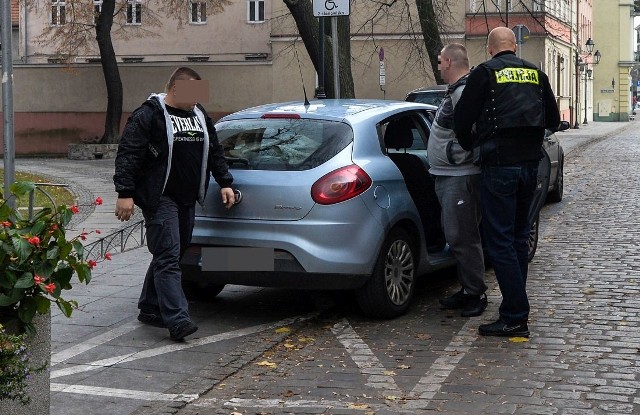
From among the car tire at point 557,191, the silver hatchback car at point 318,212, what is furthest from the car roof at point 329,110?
the car tire at point 557,191

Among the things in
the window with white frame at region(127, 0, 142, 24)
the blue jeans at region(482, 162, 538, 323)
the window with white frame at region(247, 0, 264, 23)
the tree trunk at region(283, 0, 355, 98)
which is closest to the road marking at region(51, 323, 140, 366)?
the blue jeans at region(482, 162, 538, 323)

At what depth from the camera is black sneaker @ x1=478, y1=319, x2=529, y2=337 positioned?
709cm

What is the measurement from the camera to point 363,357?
6.66 m

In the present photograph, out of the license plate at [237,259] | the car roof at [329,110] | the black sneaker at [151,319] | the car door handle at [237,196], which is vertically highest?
the car roof at [329,110]

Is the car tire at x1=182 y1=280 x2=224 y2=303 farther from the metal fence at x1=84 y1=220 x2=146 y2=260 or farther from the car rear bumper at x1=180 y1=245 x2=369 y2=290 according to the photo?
the metal fence at x1=84 y1=220 x2=146 y2=260

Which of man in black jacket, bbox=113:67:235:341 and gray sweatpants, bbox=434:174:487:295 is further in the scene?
gray sweatpants, bbox=434:174:487:295

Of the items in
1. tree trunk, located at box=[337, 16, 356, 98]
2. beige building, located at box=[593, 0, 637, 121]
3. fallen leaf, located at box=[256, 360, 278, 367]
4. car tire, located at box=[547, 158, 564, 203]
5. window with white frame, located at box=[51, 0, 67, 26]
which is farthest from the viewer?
beige building, located at box=[593, 0, 637, 121]

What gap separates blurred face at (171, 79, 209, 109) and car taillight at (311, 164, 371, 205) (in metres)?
1.01

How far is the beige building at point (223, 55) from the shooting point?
3584cm

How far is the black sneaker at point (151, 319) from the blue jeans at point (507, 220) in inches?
94.2

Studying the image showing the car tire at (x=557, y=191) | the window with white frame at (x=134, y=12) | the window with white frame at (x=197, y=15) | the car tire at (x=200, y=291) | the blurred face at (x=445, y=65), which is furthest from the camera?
the window with white frame at (x=197, y=15)

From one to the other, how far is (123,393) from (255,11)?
36.7 m

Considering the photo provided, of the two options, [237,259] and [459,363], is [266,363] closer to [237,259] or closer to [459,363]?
[237,259]

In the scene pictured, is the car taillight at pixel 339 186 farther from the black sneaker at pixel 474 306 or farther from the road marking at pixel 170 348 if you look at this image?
the black sneaker at pixel 474 306
